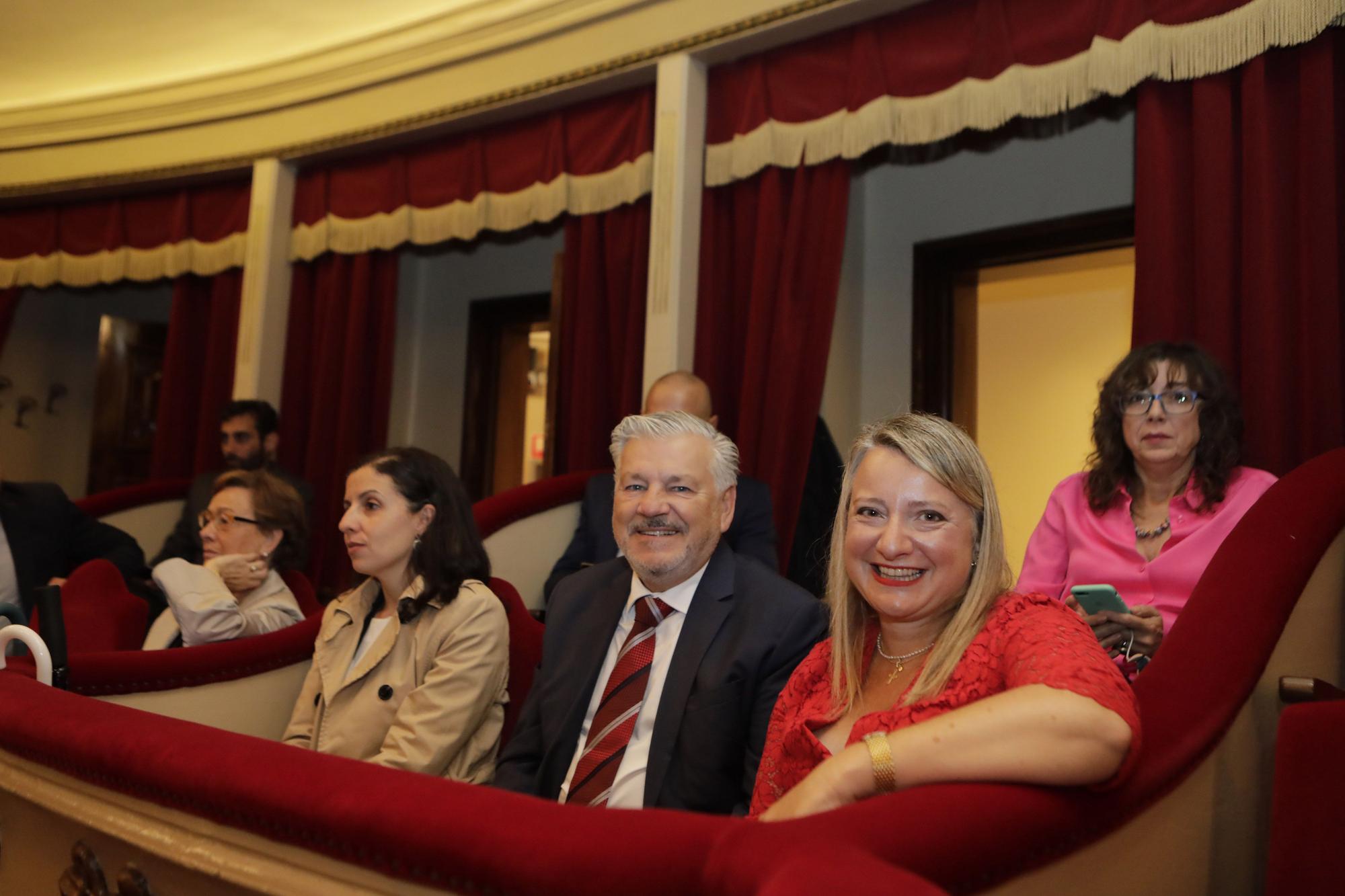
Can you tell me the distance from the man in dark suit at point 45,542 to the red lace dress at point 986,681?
254cm

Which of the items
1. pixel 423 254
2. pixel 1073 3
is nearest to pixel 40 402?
pixel 423 254

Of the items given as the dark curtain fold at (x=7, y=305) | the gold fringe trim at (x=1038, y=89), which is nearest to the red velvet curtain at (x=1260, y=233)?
the gold fringe trim at (x=1038, y=89)

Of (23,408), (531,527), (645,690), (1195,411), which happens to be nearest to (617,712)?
(645,690)

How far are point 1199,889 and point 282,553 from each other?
7.46 ft

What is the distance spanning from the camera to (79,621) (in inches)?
86.4

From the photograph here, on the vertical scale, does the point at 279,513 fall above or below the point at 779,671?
above

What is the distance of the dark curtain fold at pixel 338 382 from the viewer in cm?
509

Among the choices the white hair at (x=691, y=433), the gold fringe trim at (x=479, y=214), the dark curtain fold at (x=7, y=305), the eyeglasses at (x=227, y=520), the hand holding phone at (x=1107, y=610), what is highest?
the gold fringe trim at (x=479, y=214)

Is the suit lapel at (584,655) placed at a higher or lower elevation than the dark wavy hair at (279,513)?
lower

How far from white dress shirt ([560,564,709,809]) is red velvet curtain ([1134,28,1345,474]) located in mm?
1644

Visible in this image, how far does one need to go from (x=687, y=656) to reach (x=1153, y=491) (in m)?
1.17

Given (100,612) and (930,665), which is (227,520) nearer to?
(100,612)

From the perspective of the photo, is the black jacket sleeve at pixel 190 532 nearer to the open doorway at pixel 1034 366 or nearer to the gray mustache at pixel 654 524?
the gray mustache at pixel 654 524

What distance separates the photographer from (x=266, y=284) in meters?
5.30
